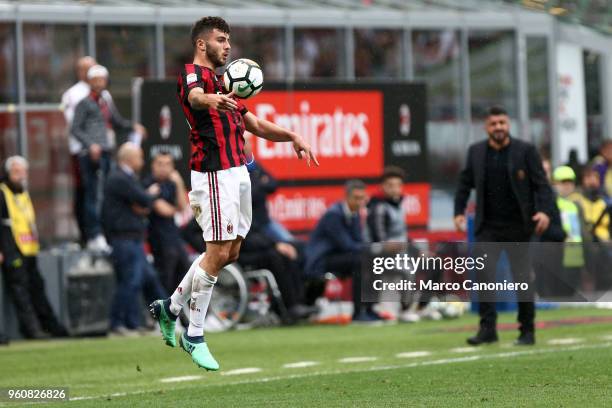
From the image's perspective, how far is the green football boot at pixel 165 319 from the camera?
11.0 metres

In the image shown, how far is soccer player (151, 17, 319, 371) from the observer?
34.8 feet

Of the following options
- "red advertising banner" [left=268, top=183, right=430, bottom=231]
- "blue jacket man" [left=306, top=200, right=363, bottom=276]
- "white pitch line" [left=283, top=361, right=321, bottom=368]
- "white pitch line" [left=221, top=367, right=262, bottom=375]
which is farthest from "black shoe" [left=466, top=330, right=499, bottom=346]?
"red advertising banner" [left=268, top=183, right=430, bottom=231]

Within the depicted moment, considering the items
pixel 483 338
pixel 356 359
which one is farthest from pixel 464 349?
pixel 356 359

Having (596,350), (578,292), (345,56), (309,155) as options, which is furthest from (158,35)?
(309,155)

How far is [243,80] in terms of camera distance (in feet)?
33.8

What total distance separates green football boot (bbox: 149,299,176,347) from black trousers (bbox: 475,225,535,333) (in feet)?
9.14

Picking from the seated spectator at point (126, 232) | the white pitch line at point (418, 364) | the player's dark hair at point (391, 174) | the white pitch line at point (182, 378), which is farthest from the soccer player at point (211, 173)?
the player's dark hair at point (391, 174)

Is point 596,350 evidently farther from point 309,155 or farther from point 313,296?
point 313,296

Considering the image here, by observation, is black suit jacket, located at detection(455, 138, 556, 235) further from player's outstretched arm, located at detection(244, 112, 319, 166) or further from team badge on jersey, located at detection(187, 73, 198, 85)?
team badge on jersey, located at detection(187, 73, 198, 85)

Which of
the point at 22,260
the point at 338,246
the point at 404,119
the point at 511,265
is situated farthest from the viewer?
the point at 404,119

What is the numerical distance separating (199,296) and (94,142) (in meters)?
8.76

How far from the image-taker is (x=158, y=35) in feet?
72.4

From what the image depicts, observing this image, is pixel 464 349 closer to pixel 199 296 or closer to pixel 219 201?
pixel 199 296

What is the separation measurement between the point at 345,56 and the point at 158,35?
3.31 metres
